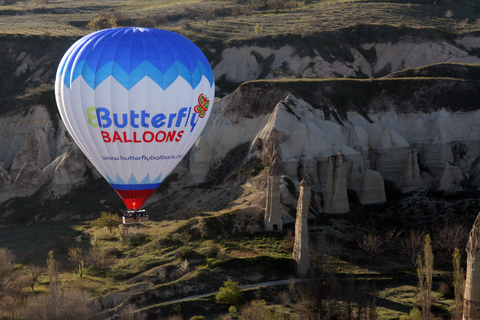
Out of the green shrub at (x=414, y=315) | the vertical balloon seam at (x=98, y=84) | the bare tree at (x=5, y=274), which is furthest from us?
the bare tree at (x=5, y=274)

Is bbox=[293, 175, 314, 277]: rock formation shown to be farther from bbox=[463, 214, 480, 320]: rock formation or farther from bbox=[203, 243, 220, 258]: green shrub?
bbox=[463, 214, 480, 320]: rock formation

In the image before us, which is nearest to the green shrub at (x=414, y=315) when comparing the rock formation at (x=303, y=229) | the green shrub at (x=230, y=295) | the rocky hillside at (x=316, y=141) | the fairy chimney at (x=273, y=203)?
the rock formation at (x=303, y=229)

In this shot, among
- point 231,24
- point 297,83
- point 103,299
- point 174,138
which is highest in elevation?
point 231,24

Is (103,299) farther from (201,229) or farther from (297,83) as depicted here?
(297,83)

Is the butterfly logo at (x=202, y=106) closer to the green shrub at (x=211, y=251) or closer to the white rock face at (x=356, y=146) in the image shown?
the green shrub at (x=211, y=251)

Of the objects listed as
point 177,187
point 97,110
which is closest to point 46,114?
point 177,187

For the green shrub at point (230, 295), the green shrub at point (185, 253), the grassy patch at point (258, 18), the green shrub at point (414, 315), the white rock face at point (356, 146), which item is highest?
the grassy patch at point (258, 18)

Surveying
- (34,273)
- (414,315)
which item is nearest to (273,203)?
(414,315)
